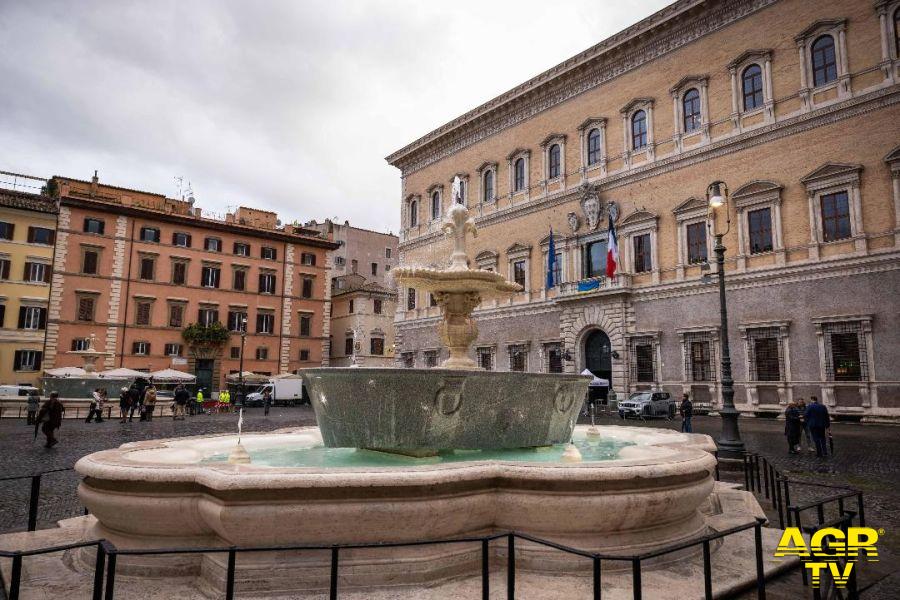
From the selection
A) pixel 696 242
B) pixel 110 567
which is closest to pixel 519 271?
pixel 696 242

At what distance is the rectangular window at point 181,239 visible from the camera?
38969 mm

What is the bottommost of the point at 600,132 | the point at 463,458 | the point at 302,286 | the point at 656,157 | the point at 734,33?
the point at 463,458

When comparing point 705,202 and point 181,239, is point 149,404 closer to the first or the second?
point 181,239

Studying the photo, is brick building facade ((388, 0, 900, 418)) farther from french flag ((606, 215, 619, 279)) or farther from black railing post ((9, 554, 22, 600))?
black railing post ((9, 554, 22, 600))

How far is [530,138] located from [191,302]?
81.2 feet

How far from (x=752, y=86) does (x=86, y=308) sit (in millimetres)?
37740

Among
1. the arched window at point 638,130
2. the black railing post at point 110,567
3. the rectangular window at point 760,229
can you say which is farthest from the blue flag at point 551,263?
the black railing post at point 110,567

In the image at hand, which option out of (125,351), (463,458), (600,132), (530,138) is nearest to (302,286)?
(125,351)

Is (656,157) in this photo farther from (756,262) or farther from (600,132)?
(756,262)

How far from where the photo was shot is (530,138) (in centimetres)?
3178

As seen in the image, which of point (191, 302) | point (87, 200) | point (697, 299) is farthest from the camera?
point (191, 302)

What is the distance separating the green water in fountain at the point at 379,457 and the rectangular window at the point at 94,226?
36.0 metres

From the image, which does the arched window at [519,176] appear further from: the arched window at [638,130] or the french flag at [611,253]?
the french flag at [611,253]

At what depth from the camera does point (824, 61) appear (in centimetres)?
2105
